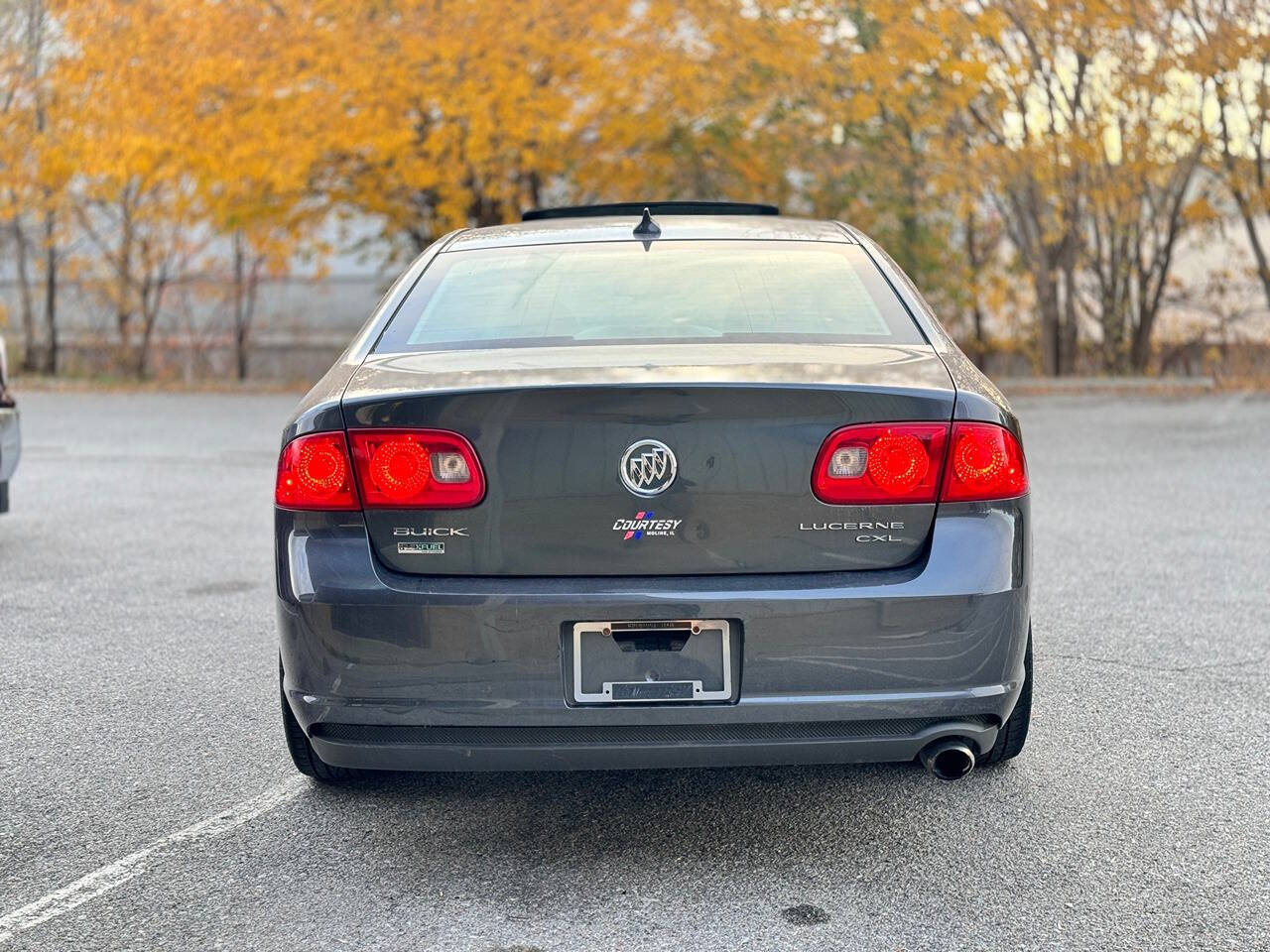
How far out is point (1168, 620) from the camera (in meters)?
6.06

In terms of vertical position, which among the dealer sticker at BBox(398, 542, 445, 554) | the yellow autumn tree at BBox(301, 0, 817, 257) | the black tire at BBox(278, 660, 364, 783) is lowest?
the black tire at BBox(278, 660, 364, 783)

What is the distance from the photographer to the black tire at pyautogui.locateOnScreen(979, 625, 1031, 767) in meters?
4.03

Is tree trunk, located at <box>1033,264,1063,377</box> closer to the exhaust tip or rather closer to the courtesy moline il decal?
the exhaust tip

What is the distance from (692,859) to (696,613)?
27.6 inches

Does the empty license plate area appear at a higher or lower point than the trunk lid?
lower

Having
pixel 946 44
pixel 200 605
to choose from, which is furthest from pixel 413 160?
pixel 200 605

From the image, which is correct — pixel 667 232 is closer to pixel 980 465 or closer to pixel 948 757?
pixel 980 465

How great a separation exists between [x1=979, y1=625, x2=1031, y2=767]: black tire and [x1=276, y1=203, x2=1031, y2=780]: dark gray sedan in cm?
61

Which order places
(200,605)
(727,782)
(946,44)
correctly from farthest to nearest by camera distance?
(946,44) → (200,605) → (727,782)

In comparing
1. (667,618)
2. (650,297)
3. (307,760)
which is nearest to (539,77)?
(650,297)

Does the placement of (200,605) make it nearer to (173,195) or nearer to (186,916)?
(186,916)

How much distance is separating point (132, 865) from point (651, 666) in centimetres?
137

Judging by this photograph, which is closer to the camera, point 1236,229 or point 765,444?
point 765,444

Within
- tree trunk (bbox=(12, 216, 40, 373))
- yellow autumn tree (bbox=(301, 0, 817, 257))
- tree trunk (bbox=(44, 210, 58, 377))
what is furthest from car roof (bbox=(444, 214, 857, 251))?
tree trunk (bbox=(12, 216, 40, 373))
